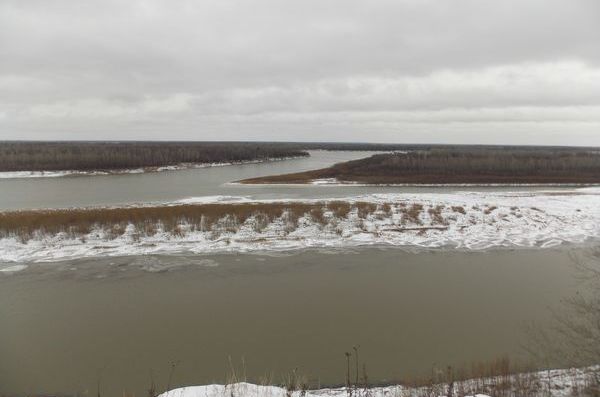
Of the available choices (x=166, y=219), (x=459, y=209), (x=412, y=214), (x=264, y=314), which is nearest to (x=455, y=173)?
(x=459, y=209)

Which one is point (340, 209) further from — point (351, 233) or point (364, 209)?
point (351, 233)

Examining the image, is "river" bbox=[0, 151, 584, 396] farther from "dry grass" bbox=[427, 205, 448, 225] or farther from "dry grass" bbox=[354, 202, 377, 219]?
"dry grass" bbox=[354, 202, 377, 219]

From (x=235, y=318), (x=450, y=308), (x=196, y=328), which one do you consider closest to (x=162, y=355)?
(x=196, y=328)

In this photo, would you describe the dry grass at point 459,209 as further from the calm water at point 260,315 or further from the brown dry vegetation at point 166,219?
the calm water at point 260,315

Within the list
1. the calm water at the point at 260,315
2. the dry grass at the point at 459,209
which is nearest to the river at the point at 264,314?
the calm water at the point at 260,315

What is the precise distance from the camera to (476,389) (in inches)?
216

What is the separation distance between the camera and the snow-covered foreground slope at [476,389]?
5.32 meters

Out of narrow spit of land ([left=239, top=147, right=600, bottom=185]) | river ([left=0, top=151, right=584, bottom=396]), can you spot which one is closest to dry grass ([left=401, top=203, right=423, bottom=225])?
river ([left=0, top=151, right=584, bottom=396])

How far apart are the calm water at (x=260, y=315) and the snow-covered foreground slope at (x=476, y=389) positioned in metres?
1.26

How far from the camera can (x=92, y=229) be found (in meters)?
17.1

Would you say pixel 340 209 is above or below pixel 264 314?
above

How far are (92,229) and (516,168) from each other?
55.4 meters

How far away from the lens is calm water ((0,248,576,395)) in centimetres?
732

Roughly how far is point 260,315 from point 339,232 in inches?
350
